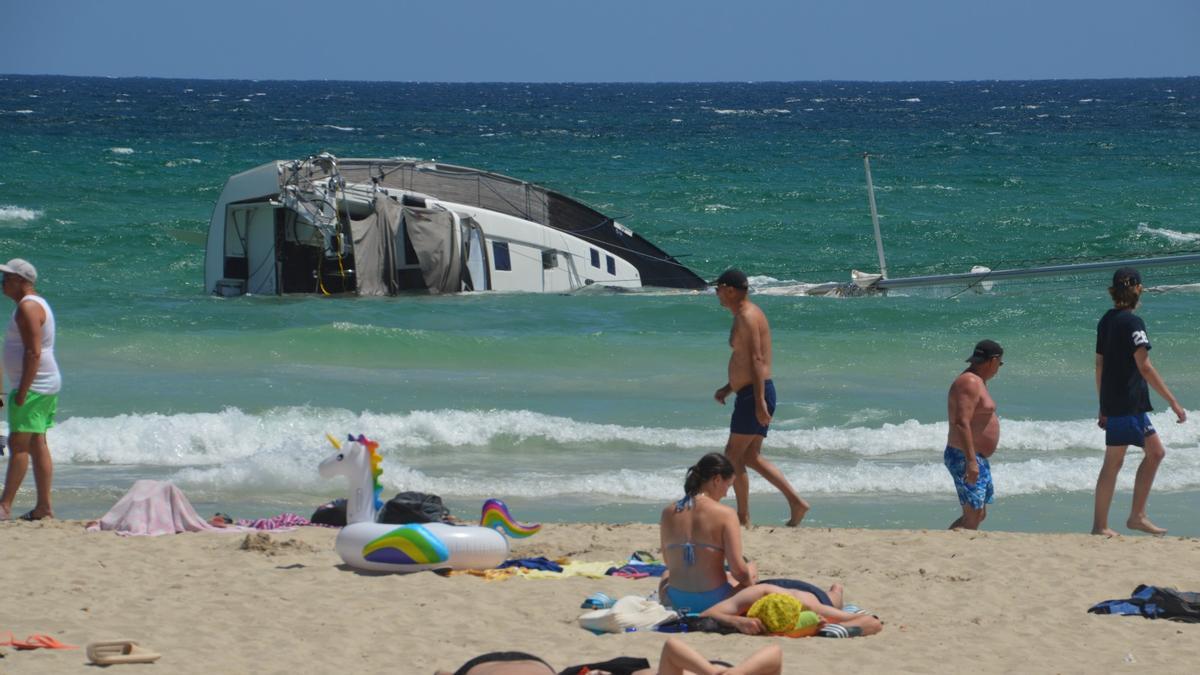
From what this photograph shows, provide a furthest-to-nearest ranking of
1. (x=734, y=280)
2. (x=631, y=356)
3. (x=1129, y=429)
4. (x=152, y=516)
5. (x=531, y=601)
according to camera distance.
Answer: (x=631, y=356)
(x=152, y=516)
(x=734, y=280)
(x=1129, y=429)
(x=531, y=601)

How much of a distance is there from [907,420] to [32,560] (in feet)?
28.5

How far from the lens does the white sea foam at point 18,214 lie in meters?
33.8

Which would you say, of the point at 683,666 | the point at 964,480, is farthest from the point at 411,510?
the point at 683,666

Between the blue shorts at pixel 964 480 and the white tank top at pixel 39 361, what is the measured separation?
5.31 metres

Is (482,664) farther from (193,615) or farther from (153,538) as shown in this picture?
(153,538)

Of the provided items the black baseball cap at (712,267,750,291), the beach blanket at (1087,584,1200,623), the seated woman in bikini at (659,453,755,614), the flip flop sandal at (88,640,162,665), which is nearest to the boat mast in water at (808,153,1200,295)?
the black baseball cap at (712,267,750,291)

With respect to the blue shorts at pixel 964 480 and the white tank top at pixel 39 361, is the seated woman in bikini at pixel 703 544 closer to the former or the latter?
the blue shorts at pixel 964 480

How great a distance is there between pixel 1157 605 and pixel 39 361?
6.35m

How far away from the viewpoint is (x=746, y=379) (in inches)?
360

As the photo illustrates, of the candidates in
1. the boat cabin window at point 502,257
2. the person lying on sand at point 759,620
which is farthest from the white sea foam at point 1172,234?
the person lying on sand at point 759,620

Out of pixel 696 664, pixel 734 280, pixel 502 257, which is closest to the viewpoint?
pixel 696 664

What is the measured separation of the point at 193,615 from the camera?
291 inches

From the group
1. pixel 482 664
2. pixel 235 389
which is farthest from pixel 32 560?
pixel 235 389

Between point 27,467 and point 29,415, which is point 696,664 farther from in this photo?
point 27,467
